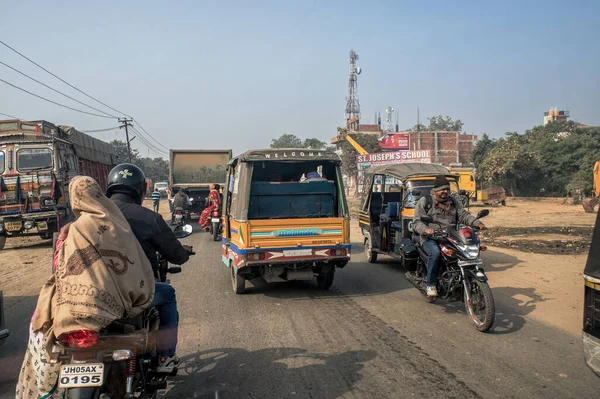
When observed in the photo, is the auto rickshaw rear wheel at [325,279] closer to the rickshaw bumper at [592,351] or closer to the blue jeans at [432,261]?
the blue jeans at [432,261]

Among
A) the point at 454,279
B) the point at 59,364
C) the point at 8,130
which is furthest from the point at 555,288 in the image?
the point at 8,130

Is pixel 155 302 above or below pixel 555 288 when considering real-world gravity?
above

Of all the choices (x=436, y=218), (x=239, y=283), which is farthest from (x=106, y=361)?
(x=436, y=218)

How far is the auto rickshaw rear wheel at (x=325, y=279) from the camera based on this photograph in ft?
25.4

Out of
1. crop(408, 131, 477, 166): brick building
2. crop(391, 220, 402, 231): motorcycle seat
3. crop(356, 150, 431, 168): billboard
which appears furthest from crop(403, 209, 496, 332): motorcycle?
crop(408, 131, 477, 166): brick building

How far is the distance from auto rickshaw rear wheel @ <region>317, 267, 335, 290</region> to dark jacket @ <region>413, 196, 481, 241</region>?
1.74 m

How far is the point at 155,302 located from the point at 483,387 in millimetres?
2791

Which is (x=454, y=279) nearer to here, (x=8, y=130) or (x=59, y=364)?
(x=59, y=364)

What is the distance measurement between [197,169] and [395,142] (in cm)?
3964

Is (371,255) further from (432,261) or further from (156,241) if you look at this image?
(156,241)

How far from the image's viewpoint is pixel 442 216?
675 cm

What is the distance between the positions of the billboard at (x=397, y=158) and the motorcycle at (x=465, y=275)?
21233mm

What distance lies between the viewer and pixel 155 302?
3.55 metres

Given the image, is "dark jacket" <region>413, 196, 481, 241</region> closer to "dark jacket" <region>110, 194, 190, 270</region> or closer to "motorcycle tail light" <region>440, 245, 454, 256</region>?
"motorcycle tail light" <region>440, 245, 454, 256</region>
